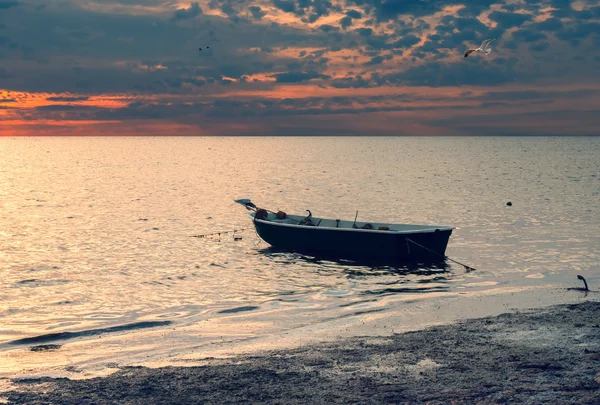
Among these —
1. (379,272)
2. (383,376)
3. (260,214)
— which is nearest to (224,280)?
(379,272)

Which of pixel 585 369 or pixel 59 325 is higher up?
pixel 585 369

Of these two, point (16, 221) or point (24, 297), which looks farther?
point (16, 221)

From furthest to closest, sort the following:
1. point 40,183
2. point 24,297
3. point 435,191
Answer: point 40,183, point 435,191, point 24,297

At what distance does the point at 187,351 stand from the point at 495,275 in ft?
Result: 46.4

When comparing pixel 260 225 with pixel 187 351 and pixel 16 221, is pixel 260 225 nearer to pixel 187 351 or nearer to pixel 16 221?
pixel 187 351

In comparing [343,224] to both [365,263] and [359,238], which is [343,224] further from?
[365,263]

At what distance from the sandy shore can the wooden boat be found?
12.3 meters

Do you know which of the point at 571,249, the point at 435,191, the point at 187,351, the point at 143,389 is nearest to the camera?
the point at 143,389

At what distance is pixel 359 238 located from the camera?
2694cm

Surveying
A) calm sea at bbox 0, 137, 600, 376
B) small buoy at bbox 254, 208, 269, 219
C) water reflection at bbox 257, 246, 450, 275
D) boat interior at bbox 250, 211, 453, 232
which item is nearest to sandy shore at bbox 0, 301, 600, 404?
calm sea at bbox 0, 137, 600, 376

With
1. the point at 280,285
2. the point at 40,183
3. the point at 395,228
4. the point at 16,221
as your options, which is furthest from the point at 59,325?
the point at 40,183

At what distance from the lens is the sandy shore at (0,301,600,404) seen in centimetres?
993

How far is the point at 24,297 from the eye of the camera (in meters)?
21.4

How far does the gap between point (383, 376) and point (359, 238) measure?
1610 cm
